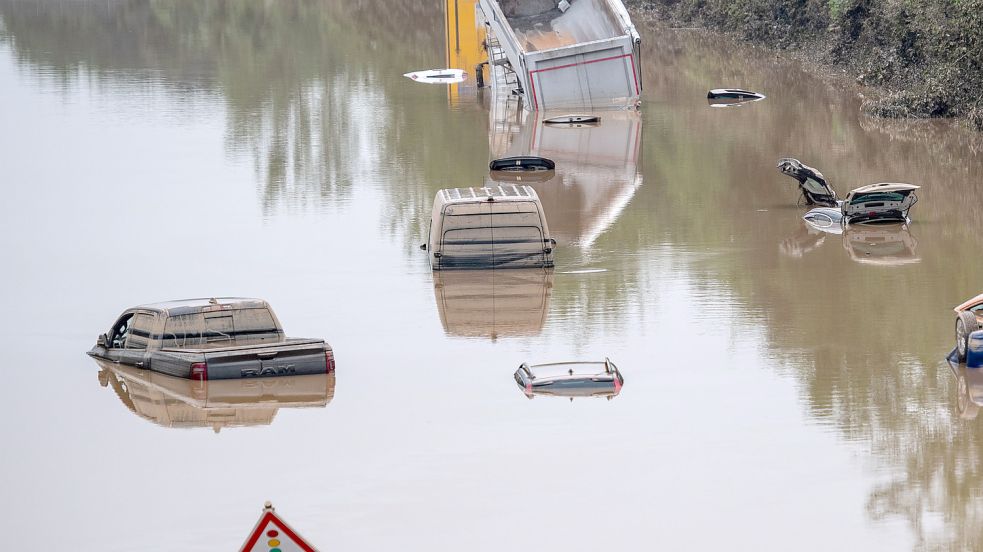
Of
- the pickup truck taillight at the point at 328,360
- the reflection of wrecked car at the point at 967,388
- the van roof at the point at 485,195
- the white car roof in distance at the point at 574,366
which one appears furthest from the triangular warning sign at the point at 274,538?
the van roof at the point at 485,195

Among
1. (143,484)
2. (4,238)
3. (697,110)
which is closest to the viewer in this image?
(143,484)

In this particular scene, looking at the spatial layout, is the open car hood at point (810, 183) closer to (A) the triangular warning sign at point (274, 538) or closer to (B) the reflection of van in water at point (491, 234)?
(B) the reflection of van in water at point (491, 234)

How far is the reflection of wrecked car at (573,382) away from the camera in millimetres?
24359

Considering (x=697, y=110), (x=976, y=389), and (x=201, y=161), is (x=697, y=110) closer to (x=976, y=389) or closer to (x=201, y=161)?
(x=201, y=161)

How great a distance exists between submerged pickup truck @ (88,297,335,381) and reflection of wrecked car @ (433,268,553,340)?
4.01 metres

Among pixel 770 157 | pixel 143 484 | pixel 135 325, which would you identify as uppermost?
pixel 770 157

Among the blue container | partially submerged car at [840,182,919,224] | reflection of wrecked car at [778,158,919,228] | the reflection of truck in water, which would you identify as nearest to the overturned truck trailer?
the reflection of truck in water

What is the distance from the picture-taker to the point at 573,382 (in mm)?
24422

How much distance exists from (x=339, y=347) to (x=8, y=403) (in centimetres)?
555

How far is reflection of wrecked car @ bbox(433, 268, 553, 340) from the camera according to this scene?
28797mm

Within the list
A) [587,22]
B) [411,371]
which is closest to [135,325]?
[411,371]

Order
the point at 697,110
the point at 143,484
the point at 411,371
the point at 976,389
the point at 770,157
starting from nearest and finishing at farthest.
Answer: the point at 143,484 < the point at 976,389 < the point at 411,371 < the point at 770,157 < the point at 697,110

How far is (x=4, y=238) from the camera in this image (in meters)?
38.2

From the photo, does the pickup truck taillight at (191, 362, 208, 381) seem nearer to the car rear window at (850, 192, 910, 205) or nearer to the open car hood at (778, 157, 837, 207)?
the car rear window at (850, 192, 910, 205)
